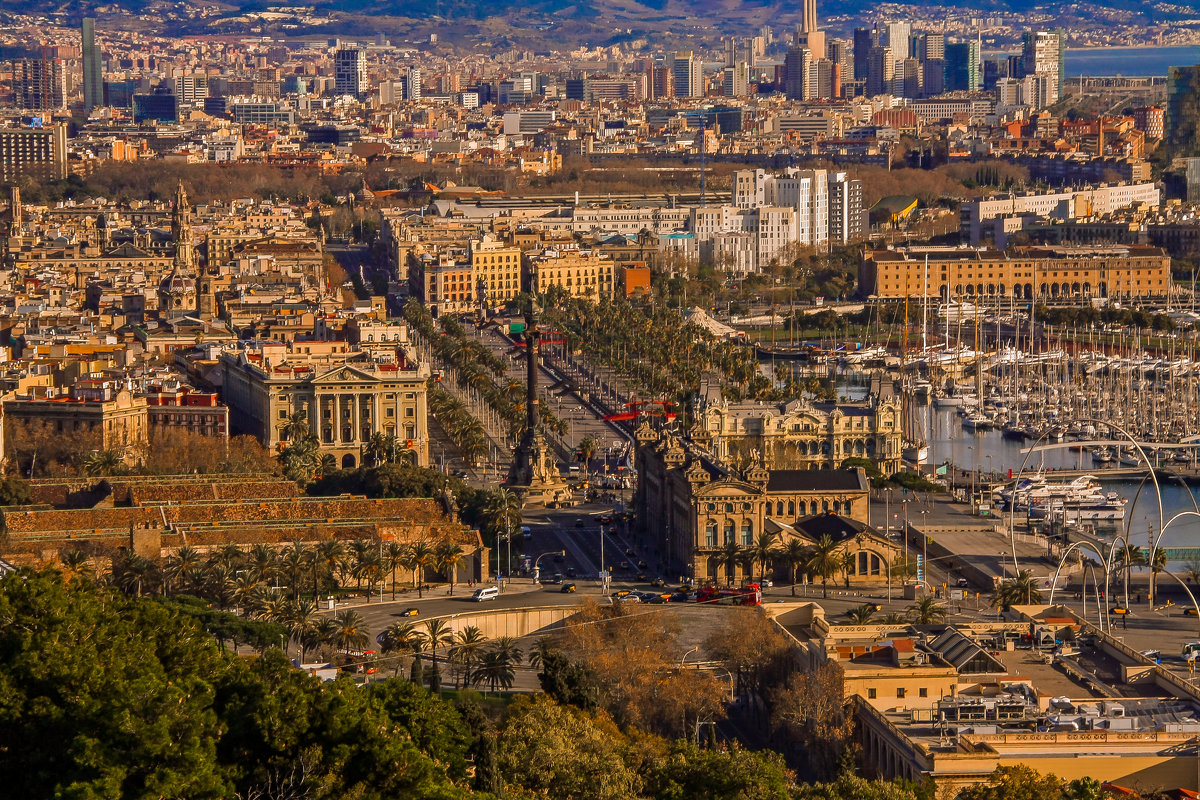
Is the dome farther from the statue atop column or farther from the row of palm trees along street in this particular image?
the row of palm trees along street

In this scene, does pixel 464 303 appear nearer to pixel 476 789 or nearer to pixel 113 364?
pixel 113 364

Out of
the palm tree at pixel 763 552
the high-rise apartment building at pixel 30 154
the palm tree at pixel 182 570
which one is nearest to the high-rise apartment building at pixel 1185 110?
the high-rise apartment building at pixel 30 154

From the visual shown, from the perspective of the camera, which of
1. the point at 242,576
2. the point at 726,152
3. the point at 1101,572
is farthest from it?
the point at 726,152

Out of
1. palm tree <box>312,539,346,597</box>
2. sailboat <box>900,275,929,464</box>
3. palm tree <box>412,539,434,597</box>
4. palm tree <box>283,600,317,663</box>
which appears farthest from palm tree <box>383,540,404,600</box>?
sailboat <box>900,275,929,464</box>

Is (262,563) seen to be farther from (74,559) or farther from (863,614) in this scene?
(863,614)

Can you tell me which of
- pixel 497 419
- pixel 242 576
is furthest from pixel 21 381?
pixel 242 576

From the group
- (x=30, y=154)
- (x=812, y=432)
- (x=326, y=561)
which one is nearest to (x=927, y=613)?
(x=326, y=561)

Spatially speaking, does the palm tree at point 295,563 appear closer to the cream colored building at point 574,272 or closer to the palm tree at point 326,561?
the palm tree at point 326,561
